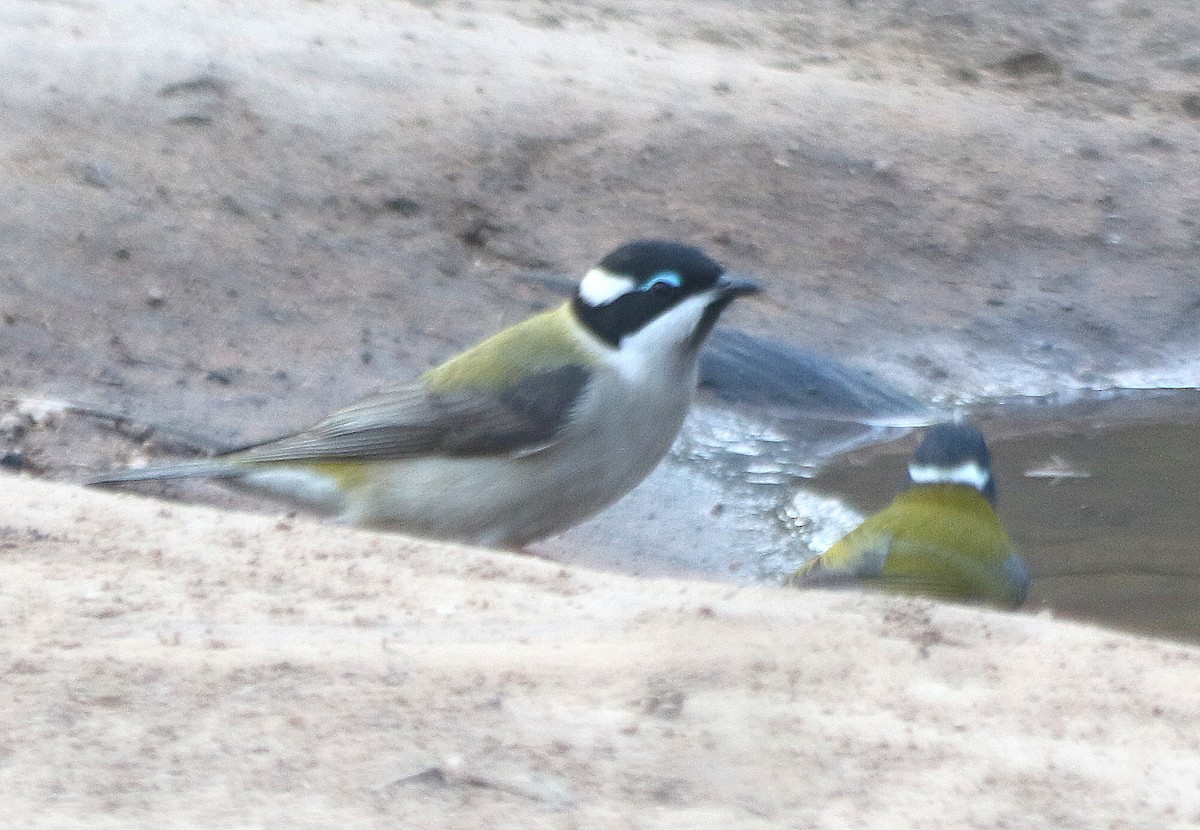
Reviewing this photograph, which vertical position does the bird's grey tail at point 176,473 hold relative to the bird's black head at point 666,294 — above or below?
below

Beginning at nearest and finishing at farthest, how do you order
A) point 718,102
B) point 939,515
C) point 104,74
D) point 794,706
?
point 794,706, point 939,515, point 104,74, point 718,102

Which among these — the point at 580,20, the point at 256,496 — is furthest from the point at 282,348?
the point at 580,20

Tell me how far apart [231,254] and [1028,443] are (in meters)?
3.77

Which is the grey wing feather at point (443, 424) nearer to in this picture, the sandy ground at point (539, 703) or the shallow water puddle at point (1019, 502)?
the shallow water puddle at point (1019, 502)

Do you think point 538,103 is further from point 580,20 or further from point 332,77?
point 580,20

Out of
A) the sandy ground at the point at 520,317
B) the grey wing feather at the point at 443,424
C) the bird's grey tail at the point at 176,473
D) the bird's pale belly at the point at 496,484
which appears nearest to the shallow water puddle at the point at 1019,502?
the sandy ground at the point at 520,317

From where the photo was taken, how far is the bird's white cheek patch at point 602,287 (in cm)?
616

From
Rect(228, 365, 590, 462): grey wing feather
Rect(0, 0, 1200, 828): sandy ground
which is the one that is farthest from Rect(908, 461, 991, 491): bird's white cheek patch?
Rect(0, 0, 1200, 828): sandy ground

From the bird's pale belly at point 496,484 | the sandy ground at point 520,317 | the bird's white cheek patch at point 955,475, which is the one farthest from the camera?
the bird's pale belly at point 496,484

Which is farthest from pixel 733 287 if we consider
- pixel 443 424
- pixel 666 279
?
pixel 443 424

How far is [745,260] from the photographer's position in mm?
9305

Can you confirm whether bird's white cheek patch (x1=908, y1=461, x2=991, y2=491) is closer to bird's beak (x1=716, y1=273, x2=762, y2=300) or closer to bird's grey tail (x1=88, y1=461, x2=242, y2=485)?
bird's beak (x1=716, y1=273, x2=762, y2=300)

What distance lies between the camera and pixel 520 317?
8.64 m

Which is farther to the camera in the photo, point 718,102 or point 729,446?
point 718,102
